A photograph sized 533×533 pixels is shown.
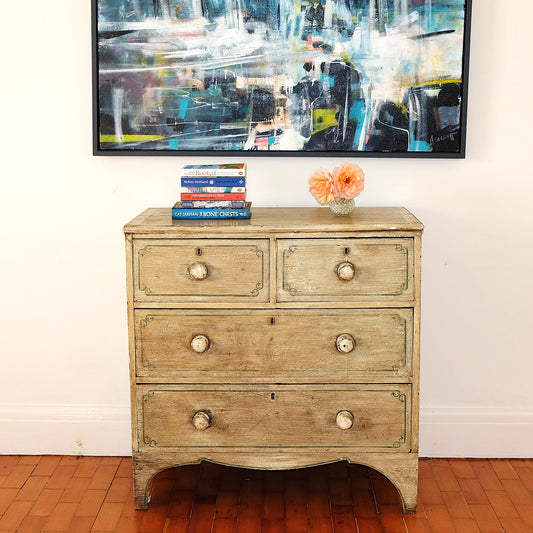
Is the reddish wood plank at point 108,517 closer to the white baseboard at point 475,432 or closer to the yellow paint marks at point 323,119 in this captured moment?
the white baseboard at point 475,432

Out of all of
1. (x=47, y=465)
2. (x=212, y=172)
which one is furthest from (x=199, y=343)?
(x=47, y=465)

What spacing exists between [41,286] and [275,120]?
4.22 ft

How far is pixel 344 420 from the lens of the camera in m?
2.91

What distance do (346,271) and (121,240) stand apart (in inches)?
44.2

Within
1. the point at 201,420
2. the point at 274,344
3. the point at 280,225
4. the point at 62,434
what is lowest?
the point at 62,434

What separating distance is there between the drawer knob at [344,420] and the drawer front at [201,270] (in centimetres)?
53

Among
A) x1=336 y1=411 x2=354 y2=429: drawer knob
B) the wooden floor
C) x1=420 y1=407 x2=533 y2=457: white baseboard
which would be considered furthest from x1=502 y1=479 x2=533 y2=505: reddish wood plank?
x1=336 y1=411 x2=354 y2=429: drawer knob

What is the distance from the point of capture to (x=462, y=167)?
10.9 ft

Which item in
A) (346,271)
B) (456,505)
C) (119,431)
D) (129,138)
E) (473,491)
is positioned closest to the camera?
(346,271)

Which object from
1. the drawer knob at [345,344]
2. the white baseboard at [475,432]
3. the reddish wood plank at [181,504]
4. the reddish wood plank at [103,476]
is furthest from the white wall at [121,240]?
the drawer knob at [345,344]

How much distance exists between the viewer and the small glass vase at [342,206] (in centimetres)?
297

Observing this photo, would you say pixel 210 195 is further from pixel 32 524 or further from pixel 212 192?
pixel 32 524

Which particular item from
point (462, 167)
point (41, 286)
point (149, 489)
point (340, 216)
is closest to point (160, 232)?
point (340, 216)

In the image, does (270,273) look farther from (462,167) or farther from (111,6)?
(111,6)
